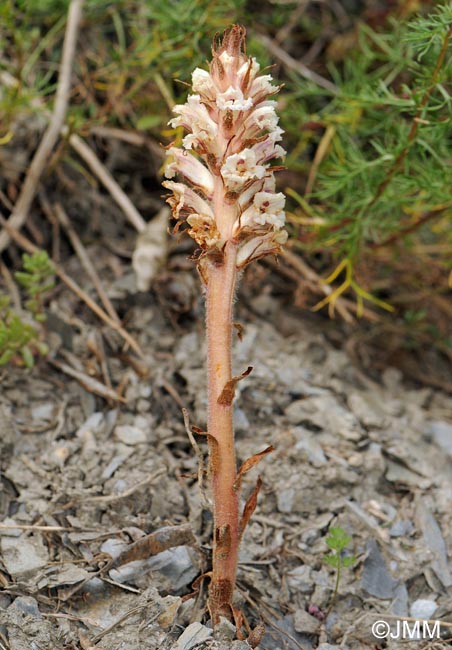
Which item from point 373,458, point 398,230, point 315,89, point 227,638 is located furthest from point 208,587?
point 315,89

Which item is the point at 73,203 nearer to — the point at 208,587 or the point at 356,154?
the point at 356,154

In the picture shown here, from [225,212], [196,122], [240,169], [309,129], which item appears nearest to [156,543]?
[225,212]

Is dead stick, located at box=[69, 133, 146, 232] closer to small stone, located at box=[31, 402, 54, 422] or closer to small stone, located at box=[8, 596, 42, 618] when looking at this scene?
small stone, located at box=[31, 402, 54, 422]

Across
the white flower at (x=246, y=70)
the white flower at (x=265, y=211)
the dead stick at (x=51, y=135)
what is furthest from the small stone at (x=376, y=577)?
the dead stick at (x=51, y=135)

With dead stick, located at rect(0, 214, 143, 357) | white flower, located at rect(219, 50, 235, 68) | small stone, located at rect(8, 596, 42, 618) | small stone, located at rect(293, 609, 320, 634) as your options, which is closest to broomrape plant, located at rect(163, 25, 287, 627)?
white flower, located at rect(219, 50, 235, 68)

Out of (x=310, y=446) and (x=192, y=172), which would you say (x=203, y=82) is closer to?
(x=192, y=172)
